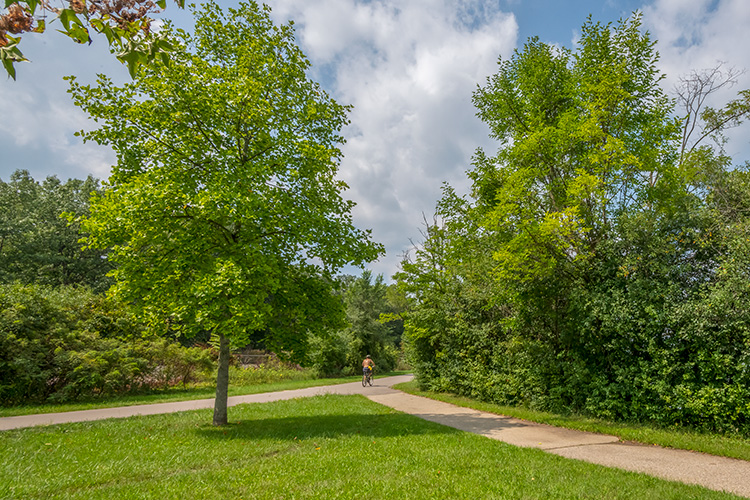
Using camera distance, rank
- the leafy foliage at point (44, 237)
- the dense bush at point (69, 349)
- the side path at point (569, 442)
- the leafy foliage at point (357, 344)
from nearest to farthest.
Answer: the side path at point (569, 442), the dense bush at point (69, 349), the leafy foliage at point (357, 344), the leafy foliage at point (44, 237)

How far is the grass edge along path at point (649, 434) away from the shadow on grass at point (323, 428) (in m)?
2.83

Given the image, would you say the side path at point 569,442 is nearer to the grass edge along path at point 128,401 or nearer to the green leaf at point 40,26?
the grass edge along path at point 128,401

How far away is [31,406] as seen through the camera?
11930mm

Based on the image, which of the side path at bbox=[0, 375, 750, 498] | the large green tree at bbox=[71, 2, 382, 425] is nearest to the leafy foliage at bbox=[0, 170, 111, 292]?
the side path at bbox=[0, 375, 750, 498]

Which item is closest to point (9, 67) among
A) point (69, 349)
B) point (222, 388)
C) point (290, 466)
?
point (290, 466)

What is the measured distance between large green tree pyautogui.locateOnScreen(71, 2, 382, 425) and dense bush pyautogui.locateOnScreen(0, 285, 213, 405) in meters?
3.77

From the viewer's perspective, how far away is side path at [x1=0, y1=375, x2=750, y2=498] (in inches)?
215

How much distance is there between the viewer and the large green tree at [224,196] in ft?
25.9

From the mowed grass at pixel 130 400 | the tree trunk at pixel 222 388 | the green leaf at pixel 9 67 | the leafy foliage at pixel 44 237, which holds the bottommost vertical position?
the mowed grass at pixel 130 400

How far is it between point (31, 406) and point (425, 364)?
1395cm

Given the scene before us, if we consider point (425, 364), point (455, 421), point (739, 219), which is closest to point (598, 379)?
point (455, 421)

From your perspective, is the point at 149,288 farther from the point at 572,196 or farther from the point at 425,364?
the point at 425,364

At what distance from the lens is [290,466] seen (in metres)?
5.80

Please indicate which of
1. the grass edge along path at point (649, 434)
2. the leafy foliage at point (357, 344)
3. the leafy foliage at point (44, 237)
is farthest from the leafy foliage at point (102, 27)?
the leafy foliage at point (44, 237)
